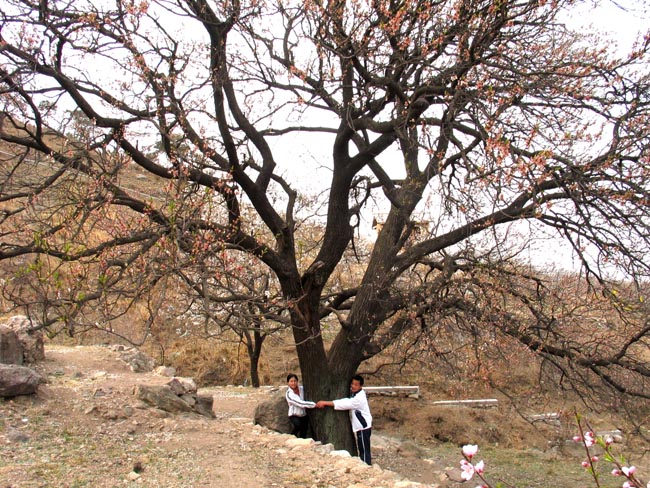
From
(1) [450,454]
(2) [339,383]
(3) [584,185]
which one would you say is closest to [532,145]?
(3) [584,185]

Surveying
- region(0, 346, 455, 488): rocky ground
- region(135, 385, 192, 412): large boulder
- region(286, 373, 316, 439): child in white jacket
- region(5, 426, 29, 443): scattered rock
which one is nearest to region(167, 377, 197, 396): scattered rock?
region(135, 385, 192, 412): large boulder

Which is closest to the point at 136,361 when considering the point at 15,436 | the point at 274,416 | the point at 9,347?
the point at 9,347

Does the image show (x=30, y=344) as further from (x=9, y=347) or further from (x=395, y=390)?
(x=395, y=390)

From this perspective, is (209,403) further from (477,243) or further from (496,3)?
(496,3)

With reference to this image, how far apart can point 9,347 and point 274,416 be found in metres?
4.41

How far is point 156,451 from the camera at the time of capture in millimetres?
5539

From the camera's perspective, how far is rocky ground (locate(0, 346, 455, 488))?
15.6 feet

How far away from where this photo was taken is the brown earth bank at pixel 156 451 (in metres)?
4.84

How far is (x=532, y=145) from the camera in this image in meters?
5.58

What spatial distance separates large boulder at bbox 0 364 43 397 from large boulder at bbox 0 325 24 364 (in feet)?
7.10

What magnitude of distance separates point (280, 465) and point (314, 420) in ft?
9.07

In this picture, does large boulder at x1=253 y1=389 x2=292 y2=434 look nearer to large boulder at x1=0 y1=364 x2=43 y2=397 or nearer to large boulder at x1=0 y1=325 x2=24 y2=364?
large boulder at x1=0 y1=364 x2=43 y2=397

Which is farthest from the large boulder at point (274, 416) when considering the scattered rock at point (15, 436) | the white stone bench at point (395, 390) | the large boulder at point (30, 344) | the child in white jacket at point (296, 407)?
the white stone bench at point (395, 390)

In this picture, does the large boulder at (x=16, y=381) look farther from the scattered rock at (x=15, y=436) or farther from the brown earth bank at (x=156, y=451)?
the scattered rock at (x=15, y=436)
